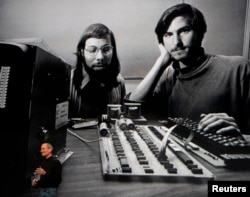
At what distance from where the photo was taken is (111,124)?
3.61 ft

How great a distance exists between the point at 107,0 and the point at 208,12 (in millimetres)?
426

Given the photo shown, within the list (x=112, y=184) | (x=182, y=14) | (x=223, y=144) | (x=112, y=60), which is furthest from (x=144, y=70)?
(x=112, y=184)

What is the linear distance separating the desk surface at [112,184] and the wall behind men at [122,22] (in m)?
0.54

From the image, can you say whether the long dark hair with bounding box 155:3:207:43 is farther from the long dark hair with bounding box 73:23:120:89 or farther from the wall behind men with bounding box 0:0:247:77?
the long dark hair with bounding box 73:23:120:89

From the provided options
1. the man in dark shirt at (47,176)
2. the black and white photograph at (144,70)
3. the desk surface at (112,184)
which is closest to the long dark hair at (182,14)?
the black and white photograph at (144,70)

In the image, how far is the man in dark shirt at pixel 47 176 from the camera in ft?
1.87

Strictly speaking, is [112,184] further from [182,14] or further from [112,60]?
[182,14]

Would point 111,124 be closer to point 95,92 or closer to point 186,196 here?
point 95,92

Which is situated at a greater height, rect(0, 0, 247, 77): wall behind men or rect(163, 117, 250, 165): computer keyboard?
rect(0, 0, 247, 77): wall behind men

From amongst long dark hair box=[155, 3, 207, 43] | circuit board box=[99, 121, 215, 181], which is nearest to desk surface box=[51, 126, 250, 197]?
circuit board box=[99, 121, 215, 181]

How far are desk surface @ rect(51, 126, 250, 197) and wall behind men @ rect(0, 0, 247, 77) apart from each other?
0.54m

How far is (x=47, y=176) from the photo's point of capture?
0.57 meters

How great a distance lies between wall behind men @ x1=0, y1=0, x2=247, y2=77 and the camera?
1.11 meters

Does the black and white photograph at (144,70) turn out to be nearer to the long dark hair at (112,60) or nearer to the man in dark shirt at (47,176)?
the long dark hair at (112,60)
